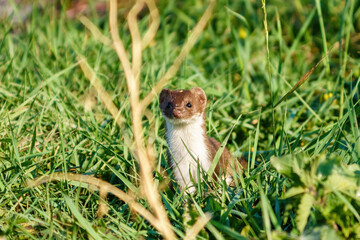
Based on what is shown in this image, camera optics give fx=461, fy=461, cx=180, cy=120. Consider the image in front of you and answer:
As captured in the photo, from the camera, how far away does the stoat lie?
357 centimetres

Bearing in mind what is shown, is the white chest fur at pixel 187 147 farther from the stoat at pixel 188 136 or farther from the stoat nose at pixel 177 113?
the stoat nose at pixel 177 113

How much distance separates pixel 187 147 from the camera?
11.9ft

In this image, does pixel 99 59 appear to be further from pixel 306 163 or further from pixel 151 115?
pixel 306 163

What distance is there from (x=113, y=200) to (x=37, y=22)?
4000mm

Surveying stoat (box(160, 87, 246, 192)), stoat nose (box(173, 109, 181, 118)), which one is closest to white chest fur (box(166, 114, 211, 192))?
stoat (box(160, 87, 246, 192))

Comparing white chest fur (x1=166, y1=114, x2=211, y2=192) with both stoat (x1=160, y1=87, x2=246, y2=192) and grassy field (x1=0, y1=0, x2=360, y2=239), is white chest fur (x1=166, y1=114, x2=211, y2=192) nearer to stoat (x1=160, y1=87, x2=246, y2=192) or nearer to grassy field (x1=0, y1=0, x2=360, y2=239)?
stoat (x1=160, y1=87, x2=246, y2=192)

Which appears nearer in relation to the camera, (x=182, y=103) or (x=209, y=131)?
(x=182, y=103)

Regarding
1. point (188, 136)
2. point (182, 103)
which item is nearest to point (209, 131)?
point (188, 136)

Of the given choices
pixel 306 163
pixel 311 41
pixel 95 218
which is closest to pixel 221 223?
pixel 306 163

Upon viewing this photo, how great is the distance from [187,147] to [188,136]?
3.9 inches

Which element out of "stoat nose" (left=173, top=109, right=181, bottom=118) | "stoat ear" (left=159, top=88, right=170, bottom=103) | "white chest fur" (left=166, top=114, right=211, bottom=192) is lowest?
"white chest fur" (left=166, top=114, right=211, bottom=192)

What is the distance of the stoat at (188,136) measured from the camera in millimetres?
3572

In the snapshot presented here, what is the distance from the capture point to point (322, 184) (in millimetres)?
2361

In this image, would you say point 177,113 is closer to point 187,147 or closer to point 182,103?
point 182,103
